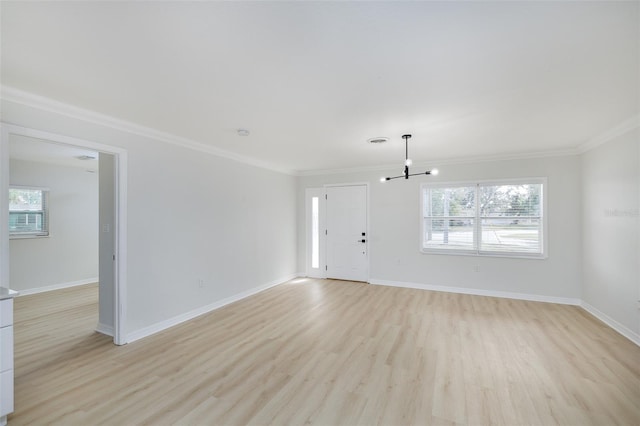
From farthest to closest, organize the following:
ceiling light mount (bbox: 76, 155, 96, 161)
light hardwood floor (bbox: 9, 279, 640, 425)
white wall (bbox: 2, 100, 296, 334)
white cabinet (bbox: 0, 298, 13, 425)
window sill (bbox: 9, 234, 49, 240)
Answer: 1. window sill (bbox: 9, 234, 49, 240)
2. ceiling light mount (bbox: 76, 155, 96, 161)
3. white wall (bbox: 2, 100, 296, 334)
4. light hardwood floor (bbox: 9, 279, 640, 425)
5. white cabinet (bbox: 0, 298, 13, 425)

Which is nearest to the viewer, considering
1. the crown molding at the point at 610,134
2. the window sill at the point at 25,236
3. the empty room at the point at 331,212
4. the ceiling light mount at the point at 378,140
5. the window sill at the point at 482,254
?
the empty room at the point at 331,212

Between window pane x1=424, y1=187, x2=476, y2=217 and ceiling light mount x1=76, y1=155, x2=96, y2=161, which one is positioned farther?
window pane x1=424, y1=187, x2=476, y2=217

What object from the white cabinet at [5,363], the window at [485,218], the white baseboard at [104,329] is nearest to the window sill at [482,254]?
the window at [485,218]

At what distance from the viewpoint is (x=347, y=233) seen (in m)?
6.31

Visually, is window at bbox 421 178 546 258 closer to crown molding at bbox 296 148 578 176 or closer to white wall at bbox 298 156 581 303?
white wall at bbox 298 156 581 303

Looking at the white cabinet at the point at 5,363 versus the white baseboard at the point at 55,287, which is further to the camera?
the white baseboard at the point at 55,287

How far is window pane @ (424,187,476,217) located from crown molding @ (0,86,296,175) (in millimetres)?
3955

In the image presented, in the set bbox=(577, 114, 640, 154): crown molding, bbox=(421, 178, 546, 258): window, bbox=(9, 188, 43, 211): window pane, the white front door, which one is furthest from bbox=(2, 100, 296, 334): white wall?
bbox=(577, 114, 640, 154): crown molding

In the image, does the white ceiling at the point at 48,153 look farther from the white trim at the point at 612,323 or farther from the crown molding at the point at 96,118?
the white trim at the point at 612,323

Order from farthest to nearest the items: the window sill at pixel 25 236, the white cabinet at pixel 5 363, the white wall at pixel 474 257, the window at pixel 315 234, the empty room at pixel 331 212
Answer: the window at pixel 315 234
the window sill at pixel 25 236
the white wall at pixel 474 257
the white cabinet at pixel 5 363
the empty room at pixel 331 212

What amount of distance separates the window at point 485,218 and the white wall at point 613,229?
0.64m

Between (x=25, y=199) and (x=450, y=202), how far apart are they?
27.7ft

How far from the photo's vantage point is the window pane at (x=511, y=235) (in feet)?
15.9

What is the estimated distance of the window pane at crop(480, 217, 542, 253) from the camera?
4852 mm
